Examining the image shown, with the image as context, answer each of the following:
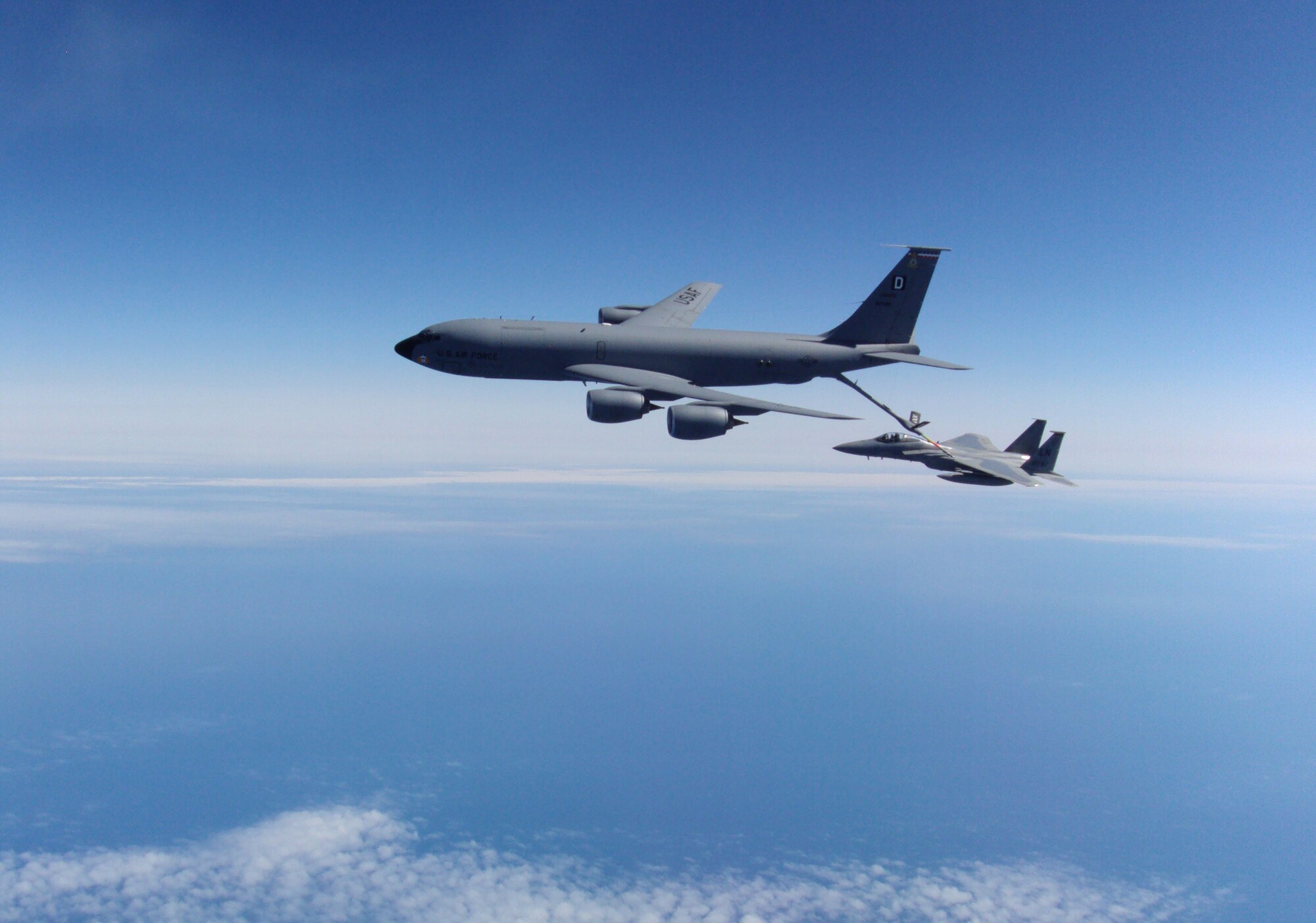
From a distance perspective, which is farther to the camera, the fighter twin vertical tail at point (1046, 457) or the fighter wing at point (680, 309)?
the fighter twin vertical tail at point (1046, 457)

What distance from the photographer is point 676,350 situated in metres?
27.8

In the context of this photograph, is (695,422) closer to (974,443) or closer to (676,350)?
(676,350)

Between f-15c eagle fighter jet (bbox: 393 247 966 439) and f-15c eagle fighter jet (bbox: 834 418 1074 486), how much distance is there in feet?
17.1

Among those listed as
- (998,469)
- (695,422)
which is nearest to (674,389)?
(695,422)

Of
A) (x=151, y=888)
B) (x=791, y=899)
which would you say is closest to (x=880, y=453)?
(x=791, y=899)

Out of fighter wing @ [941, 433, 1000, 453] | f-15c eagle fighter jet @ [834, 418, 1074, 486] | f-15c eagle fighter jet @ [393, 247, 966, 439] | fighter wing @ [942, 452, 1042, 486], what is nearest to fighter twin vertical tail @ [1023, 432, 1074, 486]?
f-15c eagle fighter jet @ [834, 418, 1074, 486]

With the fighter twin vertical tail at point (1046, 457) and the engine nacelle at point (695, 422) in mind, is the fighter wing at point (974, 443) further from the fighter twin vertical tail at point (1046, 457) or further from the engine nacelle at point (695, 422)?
the engine nacelle at point (695, 422)

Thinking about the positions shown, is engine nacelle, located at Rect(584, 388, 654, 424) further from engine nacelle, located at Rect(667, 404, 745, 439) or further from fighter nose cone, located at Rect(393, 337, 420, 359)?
fighter nose cone, located at Rect(393, 337, 420, 359)

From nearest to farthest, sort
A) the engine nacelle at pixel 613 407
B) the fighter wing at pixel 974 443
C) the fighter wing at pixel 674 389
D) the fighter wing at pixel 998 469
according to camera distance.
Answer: the fighter wing at pixel 674 389, the engine nacelle at pixel 613 407, the fighter wing at pixel 998 469, the fighter wing at pixel 974 443

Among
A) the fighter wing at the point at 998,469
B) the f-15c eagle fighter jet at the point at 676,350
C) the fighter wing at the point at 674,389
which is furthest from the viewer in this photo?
the fighter wing at the point at 998,469

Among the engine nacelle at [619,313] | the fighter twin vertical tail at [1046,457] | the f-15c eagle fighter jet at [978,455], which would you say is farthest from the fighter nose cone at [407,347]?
the fighter twin vertical tail at [1046,457]

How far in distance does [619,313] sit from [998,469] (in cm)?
1917

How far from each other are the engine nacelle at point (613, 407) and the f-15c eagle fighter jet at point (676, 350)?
0.49 ft

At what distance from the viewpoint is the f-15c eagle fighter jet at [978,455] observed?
30906mm
